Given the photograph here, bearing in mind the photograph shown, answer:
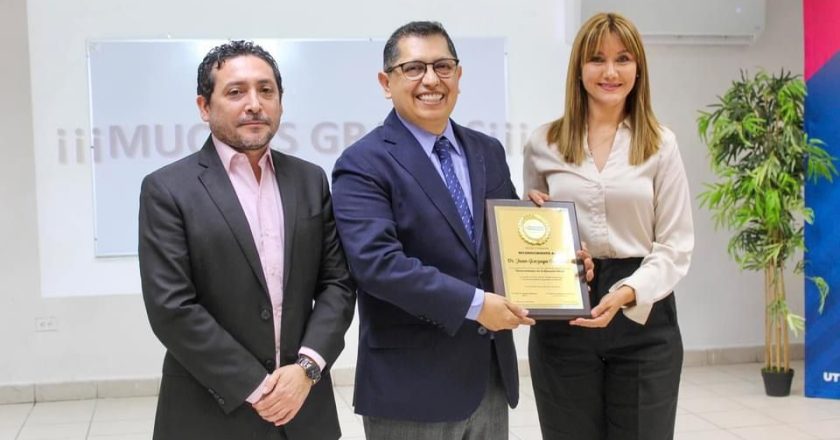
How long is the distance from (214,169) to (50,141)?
3.69m

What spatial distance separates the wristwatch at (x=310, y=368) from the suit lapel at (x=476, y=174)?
1.63 ft

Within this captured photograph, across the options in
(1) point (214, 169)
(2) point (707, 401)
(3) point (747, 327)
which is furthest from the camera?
(3) point (747, 327)

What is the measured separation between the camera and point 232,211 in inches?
→ 76.2

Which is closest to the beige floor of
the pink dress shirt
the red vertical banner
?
the red vertical banner

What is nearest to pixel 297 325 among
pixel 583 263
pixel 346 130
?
pixel 583 263

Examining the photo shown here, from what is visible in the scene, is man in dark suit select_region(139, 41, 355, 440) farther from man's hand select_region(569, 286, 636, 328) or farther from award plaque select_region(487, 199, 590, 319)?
man's hand select_region(569, 286, 636, 328)

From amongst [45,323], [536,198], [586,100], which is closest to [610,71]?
[586,100]

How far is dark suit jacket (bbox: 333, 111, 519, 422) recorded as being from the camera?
2.01 meters

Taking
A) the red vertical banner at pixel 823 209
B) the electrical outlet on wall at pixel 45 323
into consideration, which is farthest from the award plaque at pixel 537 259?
the electrical outlet on wall at pixel 45 323

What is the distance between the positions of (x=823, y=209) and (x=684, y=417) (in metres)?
1.48

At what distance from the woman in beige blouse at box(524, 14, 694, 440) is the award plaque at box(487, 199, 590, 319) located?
0.14 metres

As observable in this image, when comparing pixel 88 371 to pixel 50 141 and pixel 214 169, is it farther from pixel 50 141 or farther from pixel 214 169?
pixel 214 169

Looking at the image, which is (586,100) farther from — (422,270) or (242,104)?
(242,104)

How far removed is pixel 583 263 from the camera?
222 cm
